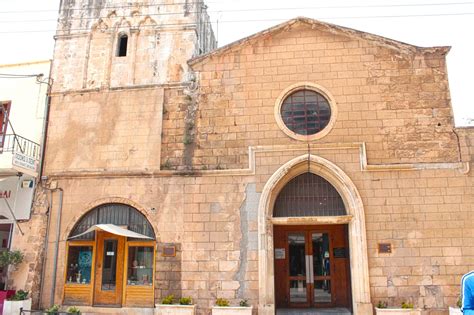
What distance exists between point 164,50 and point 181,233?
6.19 m

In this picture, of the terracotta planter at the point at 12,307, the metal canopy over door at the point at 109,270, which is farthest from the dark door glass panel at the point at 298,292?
the terracotta planter at the point at 12,307

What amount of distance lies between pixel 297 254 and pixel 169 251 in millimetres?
3948

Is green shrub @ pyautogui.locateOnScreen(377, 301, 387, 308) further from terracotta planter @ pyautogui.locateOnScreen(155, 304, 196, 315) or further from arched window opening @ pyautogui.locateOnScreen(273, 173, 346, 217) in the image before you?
terracotta planter @ pyautogui.locateOnScreen(155, 304, 196, 315)

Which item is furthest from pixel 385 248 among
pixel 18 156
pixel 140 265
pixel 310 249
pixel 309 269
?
pixel 18 156

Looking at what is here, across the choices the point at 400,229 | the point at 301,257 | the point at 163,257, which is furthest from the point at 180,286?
the point at 400,229

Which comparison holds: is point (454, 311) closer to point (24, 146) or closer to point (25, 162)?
point (25, 162)

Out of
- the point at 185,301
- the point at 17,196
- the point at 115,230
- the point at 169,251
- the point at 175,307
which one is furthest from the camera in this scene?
the point at 17,196

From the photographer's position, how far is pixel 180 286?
36.3 feet

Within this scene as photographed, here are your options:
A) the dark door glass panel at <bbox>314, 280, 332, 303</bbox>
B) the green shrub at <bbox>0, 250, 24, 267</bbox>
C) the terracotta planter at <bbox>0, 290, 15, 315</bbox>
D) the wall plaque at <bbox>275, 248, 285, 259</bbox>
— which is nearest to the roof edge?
the wall plaque at <bbox>275, 248, 285, 259</bbox>

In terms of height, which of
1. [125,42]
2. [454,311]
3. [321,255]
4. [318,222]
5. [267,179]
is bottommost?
[454,311]

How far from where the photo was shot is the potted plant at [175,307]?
10.6m

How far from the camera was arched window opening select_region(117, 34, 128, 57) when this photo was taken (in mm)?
13688

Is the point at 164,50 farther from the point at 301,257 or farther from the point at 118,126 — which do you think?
the point at 301,257

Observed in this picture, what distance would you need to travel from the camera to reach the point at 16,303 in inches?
422
